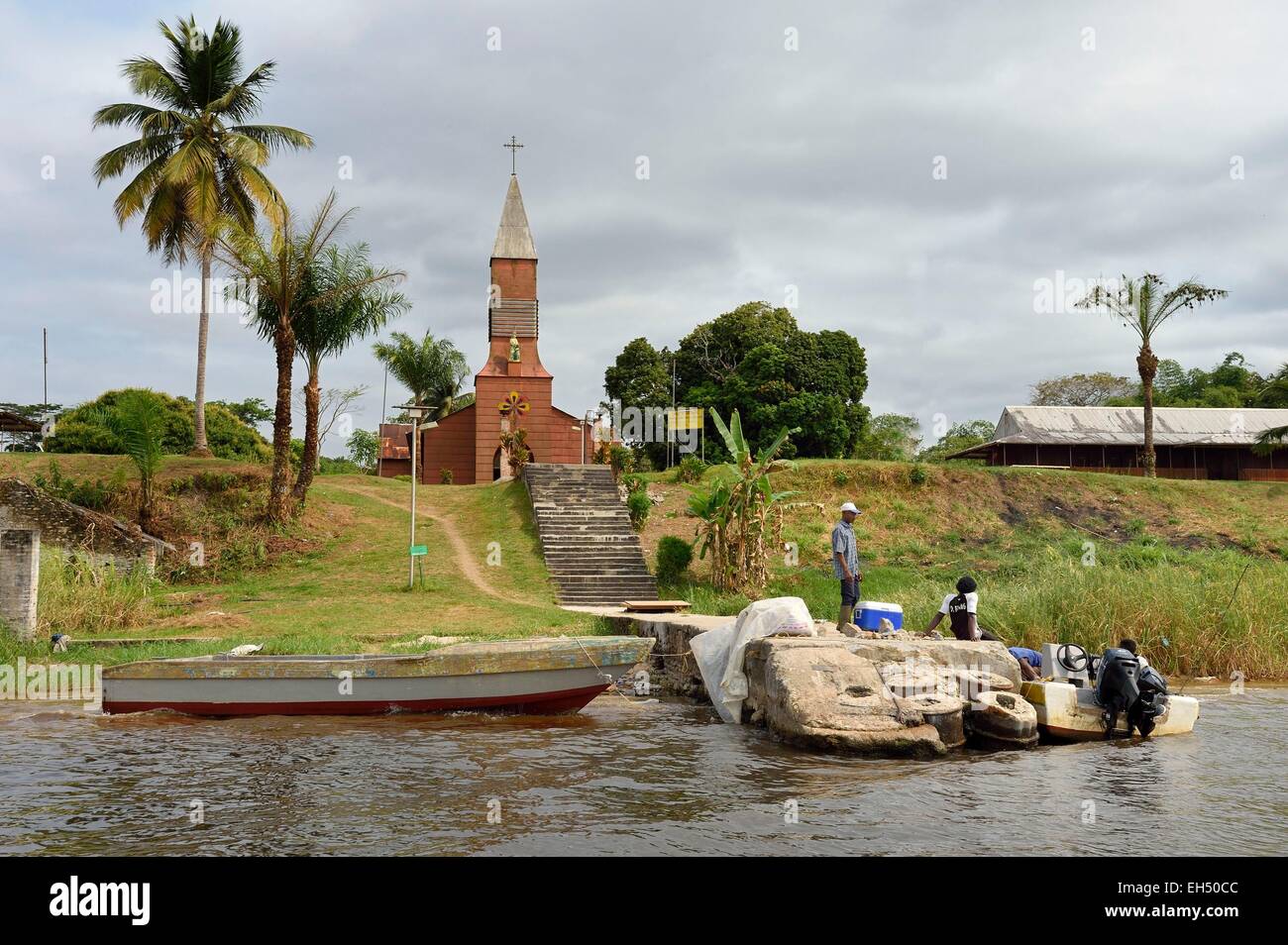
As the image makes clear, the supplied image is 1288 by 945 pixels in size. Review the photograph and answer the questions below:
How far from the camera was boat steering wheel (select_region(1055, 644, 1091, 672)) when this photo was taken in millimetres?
11523

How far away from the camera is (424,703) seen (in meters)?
11.7

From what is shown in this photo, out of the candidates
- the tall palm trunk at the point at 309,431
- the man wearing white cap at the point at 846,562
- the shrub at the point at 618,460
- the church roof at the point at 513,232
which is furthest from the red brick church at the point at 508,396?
the man wearing white cap at the point at 846,562

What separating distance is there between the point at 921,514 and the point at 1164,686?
2018 centimetres

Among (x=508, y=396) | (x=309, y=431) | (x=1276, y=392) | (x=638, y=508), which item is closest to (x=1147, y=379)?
(x=1276, y=392)

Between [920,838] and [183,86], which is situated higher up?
[183,86]

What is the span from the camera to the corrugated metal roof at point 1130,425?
141ft

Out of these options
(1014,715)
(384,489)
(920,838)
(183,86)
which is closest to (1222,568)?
(1014,715)

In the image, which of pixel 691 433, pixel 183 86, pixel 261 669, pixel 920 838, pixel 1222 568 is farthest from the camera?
pixel 691 433

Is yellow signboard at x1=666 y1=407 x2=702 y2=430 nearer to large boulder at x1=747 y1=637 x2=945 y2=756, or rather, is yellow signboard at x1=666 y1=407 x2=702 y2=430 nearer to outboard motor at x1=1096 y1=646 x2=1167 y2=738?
large boulder at x1=747 y1=637 x2=945 y2=756

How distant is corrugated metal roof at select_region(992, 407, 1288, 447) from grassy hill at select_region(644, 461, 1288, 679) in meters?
8.10
